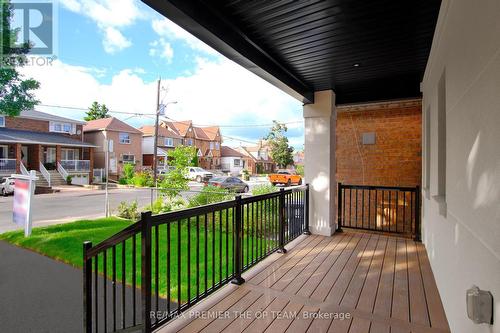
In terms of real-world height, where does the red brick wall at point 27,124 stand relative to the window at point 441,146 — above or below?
above

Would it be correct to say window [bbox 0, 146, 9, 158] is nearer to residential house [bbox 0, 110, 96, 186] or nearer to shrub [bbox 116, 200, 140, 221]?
residential house [bbox 0, 110, 96, 186]

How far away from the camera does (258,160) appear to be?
39688mm

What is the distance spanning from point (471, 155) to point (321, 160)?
3.28 metres

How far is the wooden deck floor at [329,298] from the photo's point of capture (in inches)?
78.5

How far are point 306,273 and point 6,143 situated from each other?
783 inches

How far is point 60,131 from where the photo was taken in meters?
19.6

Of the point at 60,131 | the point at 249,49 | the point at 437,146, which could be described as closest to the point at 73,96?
the point at 60,131

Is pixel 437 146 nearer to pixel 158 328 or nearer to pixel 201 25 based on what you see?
pixel 201 25

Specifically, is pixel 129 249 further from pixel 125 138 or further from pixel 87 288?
pixel 125 138

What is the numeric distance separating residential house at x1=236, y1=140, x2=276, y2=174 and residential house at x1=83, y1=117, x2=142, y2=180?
58.7 feet

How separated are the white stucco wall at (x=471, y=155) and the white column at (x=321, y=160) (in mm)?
2362

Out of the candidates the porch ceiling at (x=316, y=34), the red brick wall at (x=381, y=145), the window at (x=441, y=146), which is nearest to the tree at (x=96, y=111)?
the red brick wall at (x=381, y=145)

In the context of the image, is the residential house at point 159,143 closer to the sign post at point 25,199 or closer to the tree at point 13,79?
the tree at point 13,79

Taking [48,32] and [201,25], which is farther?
[48,32]
